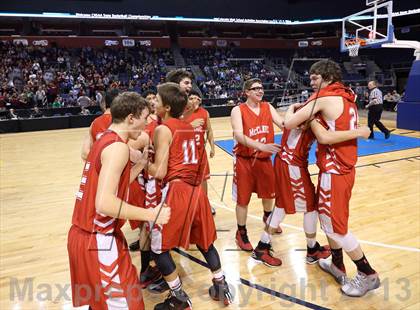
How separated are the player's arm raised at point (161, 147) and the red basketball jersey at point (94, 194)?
556 millimetres

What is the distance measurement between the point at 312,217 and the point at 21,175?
259 inches

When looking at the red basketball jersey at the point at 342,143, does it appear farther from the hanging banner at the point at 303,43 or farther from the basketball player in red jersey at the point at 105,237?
the hanging banner at the point at 303,43

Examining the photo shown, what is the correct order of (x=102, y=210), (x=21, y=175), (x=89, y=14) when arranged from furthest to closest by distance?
1. (x=89, y=14)
2. (x=21, y=175)
3. (x=102, y=210)

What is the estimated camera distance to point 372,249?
147 inches

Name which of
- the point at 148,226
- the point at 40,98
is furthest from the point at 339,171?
the point at 40,98

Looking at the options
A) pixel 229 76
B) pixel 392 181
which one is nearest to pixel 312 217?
pixel 392 181

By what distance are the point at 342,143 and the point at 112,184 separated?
1853mm

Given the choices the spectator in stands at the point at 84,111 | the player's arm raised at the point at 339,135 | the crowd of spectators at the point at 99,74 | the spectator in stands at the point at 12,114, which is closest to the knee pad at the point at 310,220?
the player's arm raised at the point at 339,135

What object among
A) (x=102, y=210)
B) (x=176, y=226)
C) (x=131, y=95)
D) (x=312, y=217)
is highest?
(x=131, y=95)

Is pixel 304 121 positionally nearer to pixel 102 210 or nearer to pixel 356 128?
pixel 356 128

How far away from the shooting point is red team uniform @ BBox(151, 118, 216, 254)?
255 centimetres

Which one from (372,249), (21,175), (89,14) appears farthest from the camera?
(89,14)

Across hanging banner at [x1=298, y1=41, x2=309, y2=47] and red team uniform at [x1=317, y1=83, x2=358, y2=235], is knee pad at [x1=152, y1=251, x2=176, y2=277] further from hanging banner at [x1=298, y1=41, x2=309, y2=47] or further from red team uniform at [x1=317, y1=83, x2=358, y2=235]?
hanging banner at [x1=298, y1=41, x2=309, y2=47]

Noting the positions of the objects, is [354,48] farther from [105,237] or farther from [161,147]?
[105,237]
